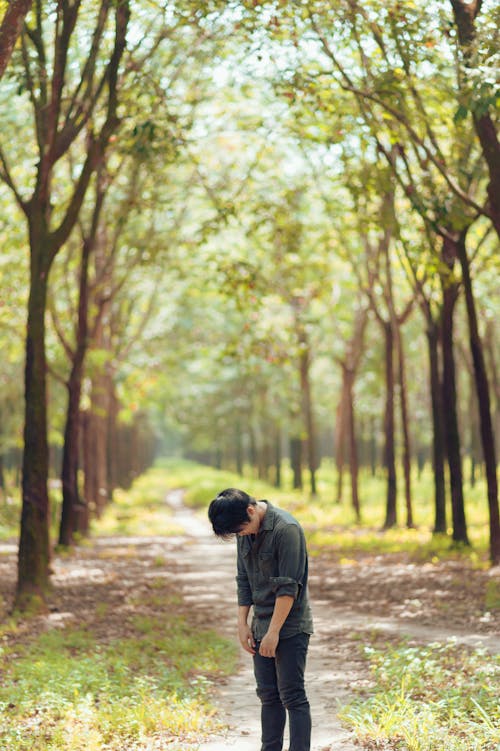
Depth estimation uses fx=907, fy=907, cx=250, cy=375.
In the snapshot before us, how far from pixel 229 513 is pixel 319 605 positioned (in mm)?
8443

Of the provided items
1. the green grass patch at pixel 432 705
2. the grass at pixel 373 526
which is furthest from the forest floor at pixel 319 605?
the grass at pixel 373 526

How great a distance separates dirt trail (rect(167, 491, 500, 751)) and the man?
925 millimetres

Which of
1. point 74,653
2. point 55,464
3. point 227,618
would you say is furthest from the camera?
point 55,464

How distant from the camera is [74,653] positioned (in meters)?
9.37

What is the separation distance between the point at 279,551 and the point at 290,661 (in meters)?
0.62

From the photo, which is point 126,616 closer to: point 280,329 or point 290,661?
point 290,661

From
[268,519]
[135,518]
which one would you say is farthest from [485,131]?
[135,518]

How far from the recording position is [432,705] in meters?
6.41

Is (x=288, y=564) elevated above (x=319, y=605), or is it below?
above

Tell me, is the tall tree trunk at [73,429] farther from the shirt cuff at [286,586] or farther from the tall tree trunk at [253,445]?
the tall tree trunk at [253,445]

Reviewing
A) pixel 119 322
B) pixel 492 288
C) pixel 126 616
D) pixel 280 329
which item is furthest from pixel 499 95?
pixel 119 322

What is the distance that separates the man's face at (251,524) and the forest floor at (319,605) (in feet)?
6.00

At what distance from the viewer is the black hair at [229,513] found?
191 inches

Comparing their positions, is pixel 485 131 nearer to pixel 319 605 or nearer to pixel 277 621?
pixel 319 605
